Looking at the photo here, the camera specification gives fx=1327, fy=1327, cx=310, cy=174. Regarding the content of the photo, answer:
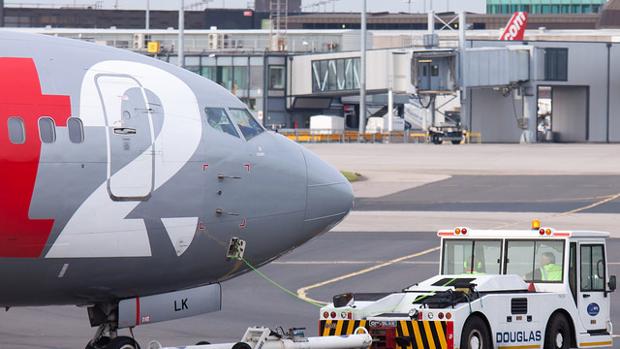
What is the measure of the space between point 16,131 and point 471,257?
9.87 metres

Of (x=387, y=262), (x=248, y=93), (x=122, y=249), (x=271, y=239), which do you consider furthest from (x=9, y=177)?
(x=248, y=93)

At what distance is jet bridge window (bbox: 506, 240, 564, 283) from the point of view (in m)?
22.1

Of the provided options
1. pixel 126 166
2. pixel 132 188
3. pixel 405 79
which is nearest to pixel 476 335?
pixel 132 188

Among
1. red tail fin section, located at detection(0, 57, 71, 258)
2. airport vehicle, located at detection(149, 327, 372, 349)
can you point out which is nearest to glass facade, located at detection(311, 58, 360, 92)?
airport vehicle, located at detection(149, 327, 372, 349)

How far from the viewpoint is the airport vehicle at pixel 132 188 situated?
49.3ft

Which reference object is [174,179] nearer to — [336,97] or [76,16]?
[336,97]

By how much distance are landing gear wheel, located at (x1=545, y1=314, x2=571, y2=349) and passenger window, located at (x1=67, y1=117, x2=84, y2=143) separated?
9.25 meters

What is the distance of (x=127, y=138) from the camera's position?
15.8 m

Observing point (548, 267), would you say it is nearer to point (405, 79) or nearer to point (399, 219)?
point (399, 219)

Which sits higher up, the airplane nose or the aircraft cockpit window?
the aircraft cockpit window

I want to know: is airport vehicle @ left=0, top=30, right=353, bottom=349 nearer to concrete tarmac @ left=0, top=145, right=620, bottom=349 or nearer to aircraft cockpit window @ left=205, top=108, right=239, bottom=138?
aircraft cockpit window @ left=205, top=108, right=239, bottom=138

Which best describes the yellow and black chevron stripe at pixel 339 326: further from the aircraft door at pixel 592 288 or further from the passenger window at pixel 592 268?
the passenger window at pixel 592 268

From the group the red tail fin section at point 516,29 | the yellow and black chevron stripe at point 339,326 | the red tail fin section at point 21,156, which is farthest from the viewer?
the red tail fin section at point 516,29

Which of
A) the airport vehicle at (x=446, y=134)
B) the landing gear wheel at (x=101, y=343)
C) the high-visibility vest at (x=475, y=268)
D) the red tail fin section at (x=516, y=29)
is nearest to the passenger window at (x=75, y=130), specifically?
the landing gear wheel at (x=101, y=343)
